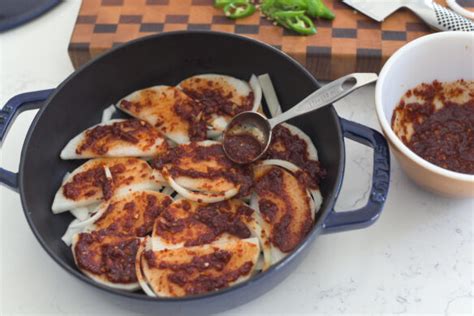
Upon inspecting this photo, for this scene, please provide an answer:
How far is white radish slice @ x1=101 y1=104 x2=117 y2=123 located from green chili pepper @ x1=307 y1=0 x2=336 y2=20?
2.09 ft

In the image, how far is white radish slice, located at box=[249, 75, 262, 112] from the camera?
1.64 meters

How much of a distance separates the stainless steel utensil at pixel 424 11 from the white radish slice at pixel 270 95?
39cm

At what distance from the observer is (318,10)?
5.87 ft

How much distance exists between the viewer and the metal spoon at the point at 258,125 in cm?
143

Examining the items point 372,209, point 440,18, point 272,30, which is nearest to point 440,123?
point 440,18

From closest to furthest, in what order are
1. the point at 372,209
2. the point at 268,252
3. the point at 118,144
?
the point at 372,209 < the point at 268,252 < the point at 118,144

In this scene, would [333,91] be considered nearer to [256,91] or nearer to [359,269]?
[256,91]

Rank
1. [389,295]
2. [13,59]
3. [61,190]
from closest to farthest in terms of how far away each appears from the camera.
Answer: [389,295] < [61,190] < [13,59]

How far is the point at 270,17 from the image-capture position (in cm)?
183

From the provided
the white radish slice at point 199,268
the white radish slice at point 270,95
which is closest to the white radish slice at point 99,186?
the white radish slice at point 199,268

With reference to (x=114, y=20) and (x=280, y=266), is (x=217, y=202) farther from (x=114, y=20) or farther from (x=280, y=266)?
(x=114, y=20)

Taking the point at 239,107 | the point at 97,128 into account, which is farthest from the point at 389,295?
the point at 97,128

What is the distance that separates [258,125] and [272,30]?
1.20 feet

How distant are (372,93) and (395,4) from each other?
271mm
